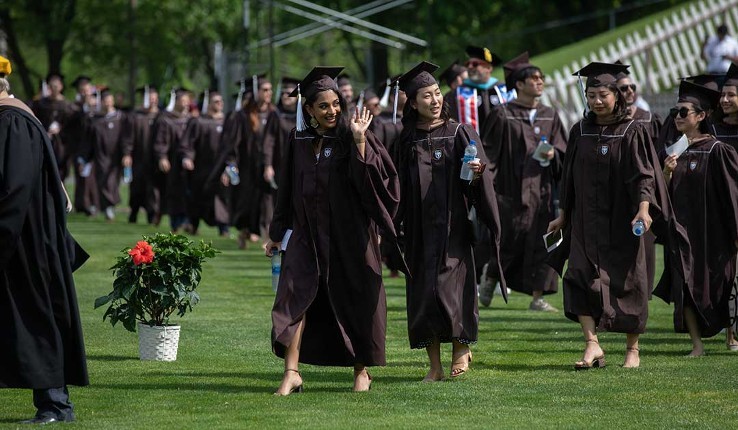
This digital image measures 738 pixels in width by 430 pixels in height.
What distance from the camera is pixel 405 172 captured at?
10.4 metres

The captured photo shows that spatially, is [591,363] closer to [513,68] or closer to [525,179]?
[525,179]

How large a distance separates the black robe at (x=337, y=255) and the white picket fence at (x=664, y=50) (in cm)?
2133

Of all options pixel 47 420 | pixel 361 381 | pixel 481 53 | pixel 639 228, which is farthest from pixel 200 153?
pixel 47 420

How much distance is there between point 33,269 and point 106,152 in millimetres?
20336

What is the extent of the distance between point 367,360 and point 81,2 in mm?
43881

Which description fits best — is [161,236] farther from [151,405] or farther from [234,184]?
[234,184]

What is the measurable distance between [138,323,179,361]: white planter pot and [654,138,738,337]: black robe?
3.79 meters

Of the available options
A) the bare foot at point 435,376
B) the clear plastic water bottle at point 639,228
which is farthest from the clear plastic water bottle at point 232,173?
the clear plastic water bottle at point 639,228

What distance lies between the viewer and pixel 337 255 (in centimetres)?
980

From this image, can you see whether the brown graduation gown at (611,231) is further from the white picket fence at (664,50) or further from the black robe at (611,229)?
the white picket fence at (664,50)

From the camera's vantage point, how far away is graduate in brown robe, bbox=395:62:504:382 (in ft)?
33.6

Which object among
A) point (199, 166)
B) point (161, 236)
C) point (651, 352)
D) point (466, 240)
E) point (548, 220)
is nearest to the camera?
point (466, 240)

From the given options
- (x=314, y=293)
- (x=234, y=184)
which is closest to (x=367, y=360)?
(x=314, y=293)

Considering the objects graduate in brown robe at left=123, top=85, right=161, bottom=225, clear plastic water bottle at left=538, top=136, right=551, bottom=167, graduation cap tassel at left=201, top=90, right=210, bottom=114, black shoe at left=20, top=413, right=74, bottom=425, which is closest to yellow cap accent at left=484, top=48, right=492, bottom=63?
clear plastic water bottle at left=538, top=136, right=551, bottom=167
